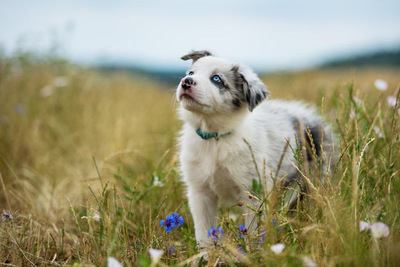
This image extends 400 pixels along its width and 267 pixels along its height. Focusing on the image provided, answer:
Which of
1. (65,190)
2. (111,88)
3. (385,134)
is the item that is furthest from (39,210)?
(111,88)

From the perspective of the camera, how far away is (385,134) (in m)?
3.69

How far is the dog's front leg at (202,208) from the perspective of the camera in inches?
140

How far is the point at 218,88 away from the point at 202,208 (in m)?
0.90

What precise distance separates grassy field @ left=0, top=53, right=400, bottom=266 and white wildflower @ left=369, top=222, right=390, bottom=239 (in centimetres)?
4

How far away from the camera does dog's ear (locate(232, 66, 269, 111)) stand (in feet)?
11.6

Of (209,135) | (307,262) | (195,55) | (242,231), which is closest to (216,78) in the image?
(209,135)

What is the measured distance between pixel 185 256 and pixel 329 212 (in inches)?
34.7

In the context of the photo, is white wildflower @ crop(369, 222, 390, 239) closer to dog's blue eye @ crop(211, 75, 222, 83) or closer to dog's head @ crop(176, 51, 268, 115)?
dog's head @ crop(176, 51, 268, 115)

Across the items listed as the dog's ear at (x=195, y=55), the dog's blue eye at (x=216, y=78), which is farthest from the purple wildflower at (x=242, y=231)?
the dog's ear at (x=195, y=55)

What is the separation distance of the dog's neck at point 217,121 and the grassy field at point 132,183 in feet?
1.30

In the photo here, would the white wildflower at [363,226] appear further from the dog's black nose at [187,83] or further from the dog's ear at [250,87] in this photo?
the dog's black nose at [187,83]

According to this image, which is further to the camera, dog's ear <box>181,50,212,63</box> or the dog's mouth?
dog's ear <box>181,50,212,63</box>

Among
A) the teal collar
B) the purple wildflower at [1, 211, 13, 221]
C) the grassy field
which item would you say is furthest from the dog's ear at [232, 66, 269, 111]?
the purple wildflower at [1, 211, 13, 221]

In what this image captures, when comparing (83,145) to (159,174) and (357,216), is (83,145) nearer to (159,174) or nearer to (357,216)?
(159,174)
